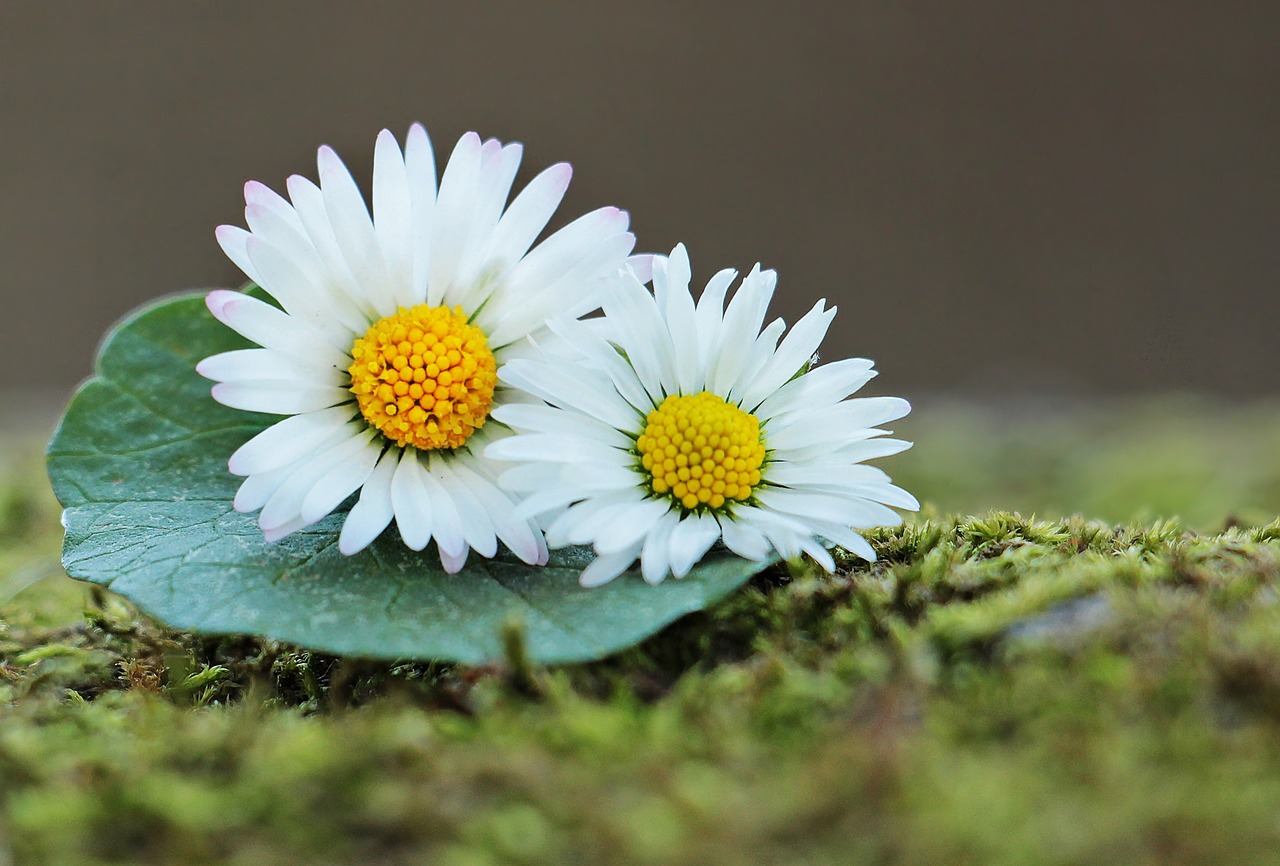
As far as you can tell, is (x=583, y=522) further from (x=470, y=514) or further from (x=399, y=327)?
(x=399, y=327)

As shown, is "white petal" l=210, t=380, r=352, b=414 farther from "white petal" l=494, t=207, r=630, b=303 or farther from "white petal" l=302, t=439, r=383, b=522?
"white petal" l=494, t=207, r=630, b=303

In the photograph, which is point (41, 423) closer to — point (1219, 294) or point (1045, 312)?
point (1045, 312)

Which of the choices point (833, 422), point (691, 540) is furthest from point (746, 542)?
point (833, 422)

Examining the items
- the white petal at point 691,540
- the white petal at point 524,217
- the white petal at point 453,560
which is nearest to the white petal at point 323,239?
the white petal at point 524,217

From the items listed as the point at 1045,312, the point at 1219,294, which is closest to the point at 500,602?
the point at 1045,312

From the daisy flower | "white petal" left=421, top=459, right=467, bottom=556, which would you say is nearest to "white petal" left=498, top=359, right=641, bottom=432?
the daisy flower

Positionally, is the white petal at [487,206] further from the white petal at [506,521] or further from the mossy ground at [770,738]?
the mossy ground at [770,738]
